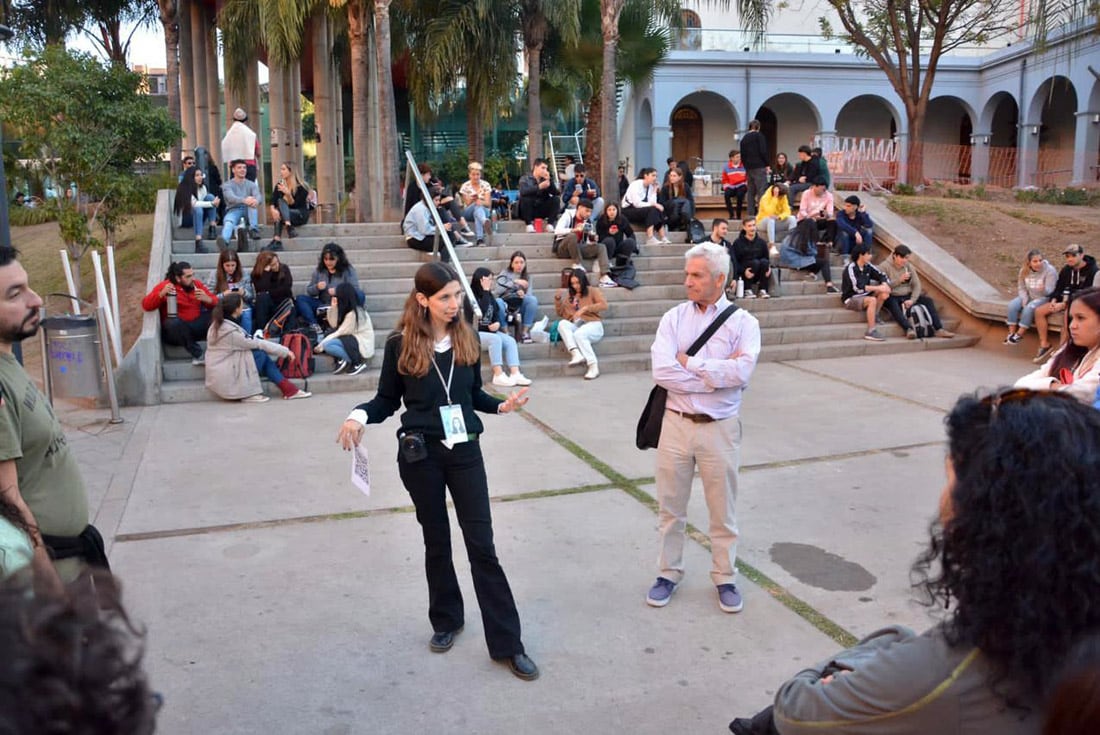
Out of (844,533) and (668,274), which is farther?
(668,274)

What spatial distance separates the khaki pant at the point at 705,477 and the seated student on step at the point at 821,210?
10.6m

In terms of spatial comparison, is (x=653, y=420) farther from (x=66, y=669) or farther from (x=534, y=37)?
(x=534, y=37)

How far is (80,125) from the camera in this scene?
496 inches

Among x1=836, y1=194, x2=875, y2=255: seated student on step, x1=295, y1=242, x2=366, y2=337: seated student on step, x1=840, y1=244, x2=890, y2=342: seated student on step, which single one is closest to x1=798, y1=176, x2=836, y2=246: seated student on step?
x1=836, y1=194, x2=875, y2=255: seated student on step

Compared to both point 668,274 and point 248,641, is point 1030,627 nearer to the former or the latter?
point 248,641

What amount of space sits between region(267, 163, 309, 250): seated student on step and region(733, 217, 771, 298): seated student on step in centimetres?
630

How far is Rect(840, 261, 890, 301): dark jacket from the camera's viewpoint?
13.2 m

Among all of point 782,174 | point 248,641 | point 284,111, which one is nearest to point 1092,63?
point 782,174

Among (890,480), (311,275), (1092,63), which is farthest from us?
(1092,63)

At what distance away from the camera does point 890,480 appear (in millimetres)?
6797

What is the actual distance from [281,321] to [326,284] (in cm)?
73

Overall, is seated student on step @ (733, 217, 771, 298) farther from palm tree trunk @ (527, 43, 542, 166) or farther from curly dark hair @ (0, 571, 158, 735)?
curly dark hair @ (0, 571, 158, 735)

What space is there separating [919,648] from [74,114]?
13.4 meters

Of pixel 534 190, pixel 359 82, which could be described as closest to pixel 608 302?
pixel 534 190
